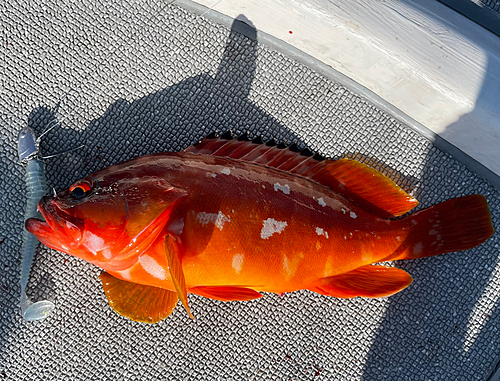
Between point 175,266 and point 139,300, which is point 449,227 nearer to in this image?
point 175,266

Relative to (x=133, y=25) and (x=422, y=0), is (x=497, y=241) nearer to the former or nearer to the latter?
(x=422, y=0)

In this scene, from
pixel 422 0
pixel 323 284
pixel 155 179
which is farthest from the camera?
pixel 422 0

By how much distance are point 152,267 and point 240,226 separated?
9.9 inches

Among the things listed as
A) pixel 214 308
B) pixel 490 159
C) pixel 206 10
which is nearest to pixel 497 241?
pixel 490 159

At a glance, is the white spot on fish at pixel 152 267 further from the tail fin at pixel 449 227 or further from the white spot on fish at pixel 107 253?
the tail fin at pixel 449 227

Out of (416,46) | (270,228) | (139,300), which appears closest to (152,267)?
(139,300)

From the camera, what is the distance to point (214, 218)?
0.99 metres

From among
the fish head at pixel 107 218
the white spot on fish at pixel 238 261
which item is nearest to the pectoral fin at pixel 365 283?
the white spot on fish at pixel 238 261

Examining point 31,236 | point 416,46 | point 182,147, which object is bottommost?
point 31,236

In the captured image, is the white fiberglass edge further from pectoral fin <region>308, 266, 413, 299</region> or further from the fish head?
the fish head

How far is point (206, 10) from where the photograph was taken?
4.09ft

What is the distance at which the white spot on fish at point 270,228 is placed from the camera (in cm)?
102

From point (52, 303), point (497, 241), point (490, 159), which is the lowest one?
point (52, 303)

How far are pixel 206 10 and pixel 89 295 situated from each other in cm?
98
